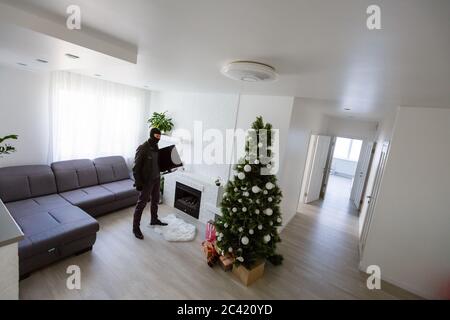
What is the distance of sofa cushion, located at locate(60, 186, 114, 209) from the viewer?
3394mm

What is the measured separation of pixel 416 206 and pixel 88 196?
4.78m

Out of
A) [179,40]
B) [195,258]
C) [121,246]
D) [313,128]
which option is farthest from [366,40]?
[313,128]

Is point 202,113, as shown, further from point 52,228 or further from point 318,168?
point 318,168

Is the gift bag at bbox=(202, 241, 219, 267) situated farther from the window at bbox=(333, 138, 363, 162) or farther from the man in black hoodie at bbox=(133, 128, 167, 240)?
the window at bbox=(333, 138, 363, 162)

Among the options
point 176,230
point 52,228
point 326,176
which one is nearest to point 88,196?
point 52,228

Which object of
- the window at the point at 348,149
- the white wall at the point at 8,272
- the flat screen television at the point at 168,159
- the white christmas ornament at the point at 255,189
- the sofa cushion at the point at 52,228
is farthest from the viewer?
the window at the point at 348,149

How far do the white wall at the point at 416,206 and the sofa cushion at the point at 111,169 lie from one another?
4624 millimetres

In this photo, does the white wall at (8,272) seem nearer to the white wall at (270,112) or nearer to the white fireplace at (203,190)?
the white fireplace at (203,190)

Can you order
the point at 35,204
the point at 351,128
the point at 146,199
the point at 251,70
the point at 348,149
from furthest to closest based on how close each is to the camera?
the point at 348,149 → the point at 351,128 → the point at 146,199 → the point at 35,204 → the point at 251,70

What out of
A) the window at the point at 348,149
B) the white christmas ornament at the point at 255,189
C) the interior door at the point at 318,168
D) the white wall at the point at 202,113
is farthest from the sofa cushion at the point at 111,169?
the window at the point at 348,149

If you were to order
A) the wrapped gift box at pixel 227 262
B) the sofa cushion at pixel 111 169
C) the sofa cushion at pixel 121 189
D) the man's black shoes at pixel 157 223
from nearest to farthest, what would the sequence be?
the wrapped gift box at pixel 227 262
the man's black shoes at pixel 157 223
the sofa cushion at pixel 121 189
the sofa cushion at pixel 111 169

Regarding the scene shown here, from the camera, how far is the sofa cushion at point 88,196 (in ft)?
11.1

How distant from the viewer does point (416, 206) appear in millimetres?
2689

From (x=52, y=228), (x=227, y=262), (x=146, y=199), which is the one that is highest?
(x=146, y=199)
